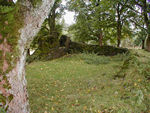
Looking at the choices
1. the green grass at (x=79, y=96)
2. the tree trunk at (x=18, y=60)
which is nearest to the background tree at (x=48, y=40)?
the green grass at (x=79, y=96)

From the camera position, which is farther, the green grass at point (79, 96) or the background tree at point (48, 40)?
the background tree at point (48, 40)

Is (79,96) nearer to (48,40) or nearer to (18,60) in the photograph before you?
(18,60)

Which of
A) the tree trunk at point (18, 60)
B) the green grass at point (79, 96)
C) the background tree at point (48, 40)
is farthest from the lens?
the background tree at point (48, 40)

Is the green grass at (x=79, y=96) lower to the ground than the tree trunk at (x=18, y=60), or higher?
lower

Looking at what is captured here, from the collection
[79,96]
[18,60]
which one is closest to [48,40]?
[79,96]

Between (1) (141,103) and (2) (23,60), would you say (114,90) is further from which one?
(2) (23,60)

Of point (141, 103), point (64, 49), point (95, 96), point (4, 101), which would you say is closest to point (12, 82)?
point (4, 101)

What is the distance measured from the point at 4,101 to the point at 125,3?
7783mm

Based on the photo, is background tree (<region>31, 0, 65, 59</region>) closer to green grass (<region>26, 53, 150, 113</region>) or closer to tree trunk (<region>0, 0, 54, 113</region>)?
green grass (<region>26, 53, 150, 113</region>)

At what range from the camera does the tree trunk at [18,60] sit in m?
2.39

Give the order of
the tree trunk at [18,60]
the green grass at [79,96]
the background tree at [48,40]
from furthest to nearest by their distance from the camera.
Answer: the background tree at [48,40] < the green grass at [79,96] < the tree trunk at [18,60]

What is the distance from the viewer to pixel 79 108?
3.68 meters

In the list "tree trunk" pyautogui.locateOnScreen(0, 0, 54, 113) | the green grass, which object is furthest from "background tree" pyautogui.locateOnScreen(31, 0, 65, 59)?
"tree trunk" pyautogui.locateOnScreen(0, 0, 54, 113)

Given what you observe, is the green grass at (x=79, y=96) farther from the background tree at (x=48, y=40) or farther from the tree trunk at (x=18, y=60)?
the background tree at (x=48, y=40)
